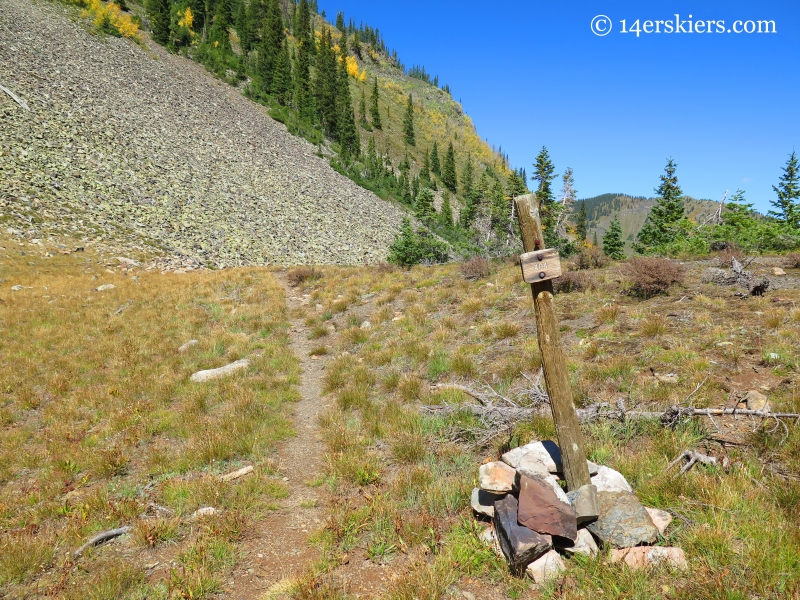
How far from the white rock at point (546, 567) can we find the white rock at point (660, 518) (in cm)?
92

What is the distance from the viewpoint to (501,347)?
8695 mm

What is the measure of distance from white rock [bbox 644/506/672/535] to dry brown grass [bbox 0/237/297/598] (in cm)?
398

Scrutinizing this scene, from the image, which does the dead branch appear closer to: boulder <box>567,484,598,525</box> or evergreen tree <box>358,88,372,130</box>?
boulder <box>567,484,598,525</box>

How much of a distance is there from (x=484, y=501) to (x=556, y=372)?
156 centimetres

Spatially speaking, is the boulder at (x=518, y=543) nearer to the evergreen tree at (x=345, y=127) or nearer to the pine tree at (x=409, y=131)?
the evergreen tree at (x=345, y=127)

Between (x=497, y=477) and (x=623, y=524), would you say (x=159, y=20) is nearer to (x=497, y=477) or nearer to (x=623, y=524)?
(x=497, y=477)

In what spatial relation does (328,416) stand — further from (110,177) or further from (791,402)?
(110,177)

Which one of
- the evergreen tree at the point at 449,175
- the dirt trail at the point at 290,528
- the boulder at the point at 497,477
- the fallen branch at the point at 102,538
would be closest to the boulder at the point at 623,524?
the boulder at the point at 497,477

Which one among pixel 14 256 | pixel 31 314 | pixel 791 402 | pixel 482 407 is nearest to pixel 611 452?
pixel 482 407

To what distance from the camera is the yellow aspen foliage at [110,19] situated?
49031 millimetres

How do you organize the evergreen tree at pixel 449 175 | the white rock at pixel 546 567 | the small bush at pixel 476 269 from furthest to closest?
the evergreen tree at pixel 449 175 → the small bush at pixel 476 269 → the white rock at pixel 546 567

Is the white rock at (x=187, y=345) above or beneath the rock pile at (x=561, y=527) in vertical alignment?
above

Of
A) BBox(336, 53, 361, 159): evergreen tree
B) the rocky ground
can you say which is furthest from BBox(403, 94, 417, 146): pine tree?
the rocky ground

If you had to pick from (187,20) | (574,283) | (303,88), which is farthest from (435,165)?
(574,283)
